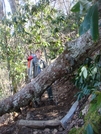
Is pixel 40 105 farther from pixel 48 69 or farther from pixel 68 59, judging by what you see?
pixel 68 59

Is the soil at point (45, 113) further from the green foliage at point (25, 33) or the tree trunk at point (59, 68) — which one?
the green foliage at point (25, 33)

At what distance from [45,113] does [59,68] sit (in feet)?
3.87

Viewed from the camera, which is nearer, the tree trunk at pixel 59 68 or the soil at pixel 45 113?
the tree trunk at pixel 59 68

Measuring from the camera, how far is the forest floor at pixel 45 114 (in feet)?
12.3

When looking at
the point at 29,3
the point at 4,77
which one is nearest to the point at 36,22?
the point at 29,3

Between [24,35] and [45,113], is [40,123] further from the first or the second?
[24,35]

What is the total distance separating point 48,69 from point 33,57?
1.23m

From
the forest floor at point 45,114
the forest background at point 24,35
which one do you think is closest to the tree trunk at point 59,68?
the forest floor at point 45,114

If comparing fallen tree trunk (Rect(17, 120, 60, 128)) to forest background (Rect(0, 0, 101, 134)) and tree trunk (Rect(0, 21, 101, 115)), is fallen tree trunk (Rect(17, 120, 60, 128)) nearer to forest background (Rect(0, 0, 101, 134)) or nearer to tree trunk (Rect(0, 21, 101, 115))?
tree trunk (Rect(0, 21, 101, 115))

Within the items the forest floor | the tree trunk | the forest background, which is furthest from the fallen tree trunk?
the forest background

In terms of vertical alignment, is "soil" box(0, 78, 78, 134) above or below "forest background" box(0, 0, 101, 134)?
below

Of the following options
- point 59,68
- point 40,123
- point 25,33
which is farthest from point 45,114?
point 25,33

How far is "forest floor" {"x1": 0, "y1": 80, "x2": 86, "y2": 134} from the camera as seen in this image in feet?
12.3

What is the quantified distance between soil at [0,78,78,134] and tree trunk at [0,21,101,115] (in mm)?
396
